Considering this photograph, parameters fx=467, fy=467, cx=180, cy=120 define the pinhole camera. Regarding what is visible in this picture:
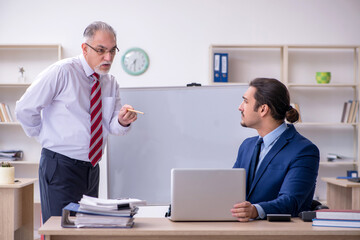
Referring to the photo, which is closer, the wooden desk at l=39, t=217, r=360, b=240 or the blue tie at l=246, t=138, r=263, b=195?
the wooden desk at l=39, t=217, r=360, b=240

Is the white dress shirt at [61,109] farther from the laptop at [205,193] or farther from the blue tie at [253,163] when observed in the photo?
the laptop at [205,193]

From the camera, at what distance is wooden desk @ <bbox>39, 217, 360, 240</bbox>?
1.55 meters

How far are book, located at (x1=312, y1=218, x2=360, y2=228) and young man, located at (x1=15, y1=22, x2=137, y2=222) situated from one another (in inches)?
45.4

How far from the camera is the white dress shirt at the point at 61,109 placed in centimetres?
245

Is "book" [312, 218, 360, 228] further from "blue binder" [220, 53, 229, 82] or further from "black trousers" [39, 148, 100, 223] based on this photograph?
"blue binder" [220, 53, 229, 82]

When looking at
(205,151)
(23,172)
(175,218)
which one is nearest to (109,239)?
(175,218)

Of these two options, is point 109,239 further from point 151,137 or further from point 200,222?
point 151,137

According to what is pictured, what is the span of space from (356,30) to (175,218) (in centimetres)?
425

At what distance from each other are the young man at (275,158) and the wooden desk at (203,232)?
0.18m

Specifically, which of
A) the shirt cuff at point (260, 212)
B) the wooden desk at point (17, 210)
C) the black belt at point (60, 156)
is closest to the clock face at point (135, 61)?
the wooden desk at point (17, 210)

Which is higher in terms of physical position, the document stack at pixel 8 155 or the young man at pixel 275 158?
the young man at pixel 275 158

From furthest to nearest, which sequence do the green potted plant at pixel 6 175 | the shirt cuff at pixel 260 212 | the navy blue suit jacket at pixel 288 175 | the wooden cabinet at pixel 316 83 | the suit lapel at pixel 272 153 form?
the wooden cabinet at pixel 316 83
the green potted plant at pixel 6 175
the suit lapel at pixel 272 153
the navy blue suit jacket at pixel 288 175
the shirt cuff at pixel 260 212

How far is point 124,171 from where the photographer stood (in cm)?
357

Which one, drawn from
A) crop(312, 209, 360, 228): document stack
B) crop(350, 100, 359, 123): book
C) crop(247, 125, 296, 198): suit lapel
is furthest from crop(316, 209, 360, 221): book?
crop(350, 100, 359, 123): book
